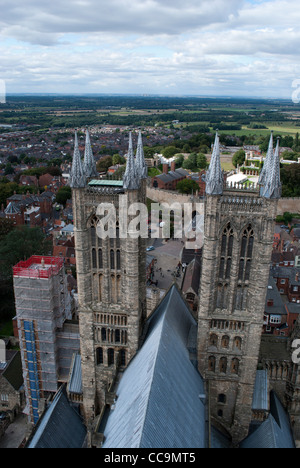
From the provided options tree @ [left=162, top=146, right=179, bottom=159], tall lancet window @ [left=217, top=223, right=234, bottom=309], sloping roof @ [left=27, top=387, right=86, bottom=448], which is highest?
tall lancet window @ [left=217, top=223, right=234, bottom=309]

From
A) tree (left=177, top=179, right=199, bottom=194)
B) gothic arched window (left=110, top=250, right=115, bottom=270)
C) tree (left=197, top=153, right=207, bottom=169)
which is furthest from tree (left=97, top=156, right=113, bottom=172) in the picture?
gothic arched window (left=110, top=250, right=115, bottom=270)

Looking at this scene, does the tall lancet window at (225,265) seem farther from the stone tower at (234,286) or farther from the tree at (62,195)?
the tree at (62,195)

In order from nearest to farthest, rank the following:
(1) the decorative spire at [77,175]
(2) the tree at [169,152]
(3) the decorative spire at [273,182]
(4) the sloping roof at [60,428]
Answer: (3) the decorative spire at [273,182] → (1) the decorative spire at [77,175] → (4) the sloping roof at [60,428] → (2) the tree at [169,152]

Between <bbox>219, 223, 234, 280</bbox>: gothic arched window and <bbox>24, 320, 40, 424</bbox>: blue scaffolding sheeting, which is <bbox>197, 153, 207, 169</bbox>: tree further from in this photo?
<bbox>219, 223, 234, 280</bbox>: gothic arched window

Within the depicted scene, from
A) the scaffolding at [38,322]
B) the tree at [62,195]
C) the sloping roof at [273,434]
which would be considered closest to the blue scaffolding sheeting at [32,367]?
the scaffolding at [38,322]

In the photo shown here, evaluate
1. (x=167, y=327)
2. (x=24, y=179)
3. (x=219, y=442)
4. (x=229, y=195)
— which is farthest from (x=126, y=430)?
(x=24, y=179)

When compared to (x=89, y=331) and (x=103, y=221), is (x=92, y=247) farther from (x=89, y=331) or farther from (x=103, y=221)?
(x=89, y=331)

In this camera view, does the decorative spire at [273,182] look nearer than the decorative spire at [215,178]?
Yes
